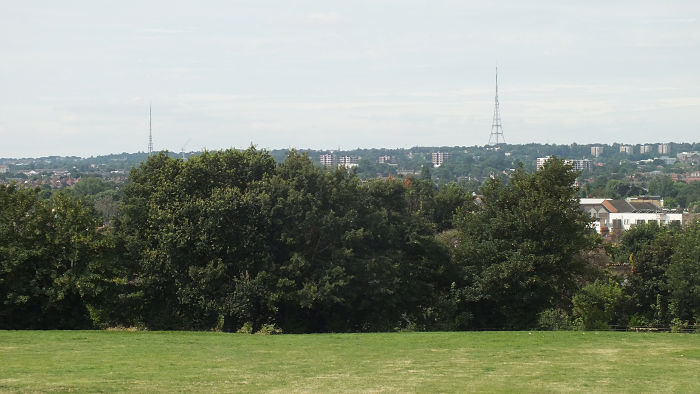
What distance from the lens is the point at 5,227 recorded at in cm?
3366

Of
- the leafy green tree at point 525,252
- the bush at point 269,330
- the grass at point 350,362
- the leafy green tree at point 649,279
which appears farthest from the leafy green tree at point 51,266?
the leafy green tree at point 649,279

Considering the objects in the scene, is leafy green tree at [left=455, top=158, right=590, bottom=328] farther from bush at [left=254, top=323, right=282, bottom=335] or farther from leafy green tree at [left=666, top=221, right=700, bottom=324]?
bush at [left=254, top=323, right=282, bottom=335]

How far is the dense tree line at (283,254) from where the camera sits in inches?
1323

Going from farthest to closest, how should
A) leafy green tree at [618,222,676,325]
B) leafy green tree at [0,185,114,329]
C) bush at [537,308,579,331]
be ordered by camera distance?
1. leafy green tree at [618,222,676,325]
2. bush at [537,308,579,331]
3. leafy green tree at [0,185,114,329]

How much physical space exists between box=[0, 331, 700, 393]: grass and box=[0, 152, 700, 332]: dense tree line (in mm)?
4208

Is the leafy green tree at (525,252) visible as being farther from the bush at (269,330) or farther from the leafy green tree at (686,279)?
the bush at (269,330)

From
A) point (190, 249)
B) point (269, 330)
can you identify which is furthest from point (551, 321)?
point (190, 249)

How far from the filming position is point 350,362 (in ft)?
74.1

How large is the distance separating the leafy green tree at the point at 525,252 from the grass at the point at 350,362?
8.33 meters

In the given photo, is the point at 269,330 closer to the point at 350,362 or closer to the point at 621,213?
the point at 350,362

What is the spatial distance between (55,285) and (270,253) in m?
8.61

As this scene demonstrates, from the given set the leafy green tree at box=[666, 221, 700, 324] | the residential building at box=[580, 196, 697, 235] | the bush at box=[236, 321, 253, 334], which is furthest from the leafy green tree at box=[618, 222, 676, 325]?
the residential building at box=[580, 196, 697, 235]

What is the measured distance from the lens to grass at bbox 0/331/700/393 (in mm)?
18484

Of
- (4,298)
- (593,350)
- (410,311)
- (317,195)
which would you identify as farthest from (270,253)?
(593,350)
